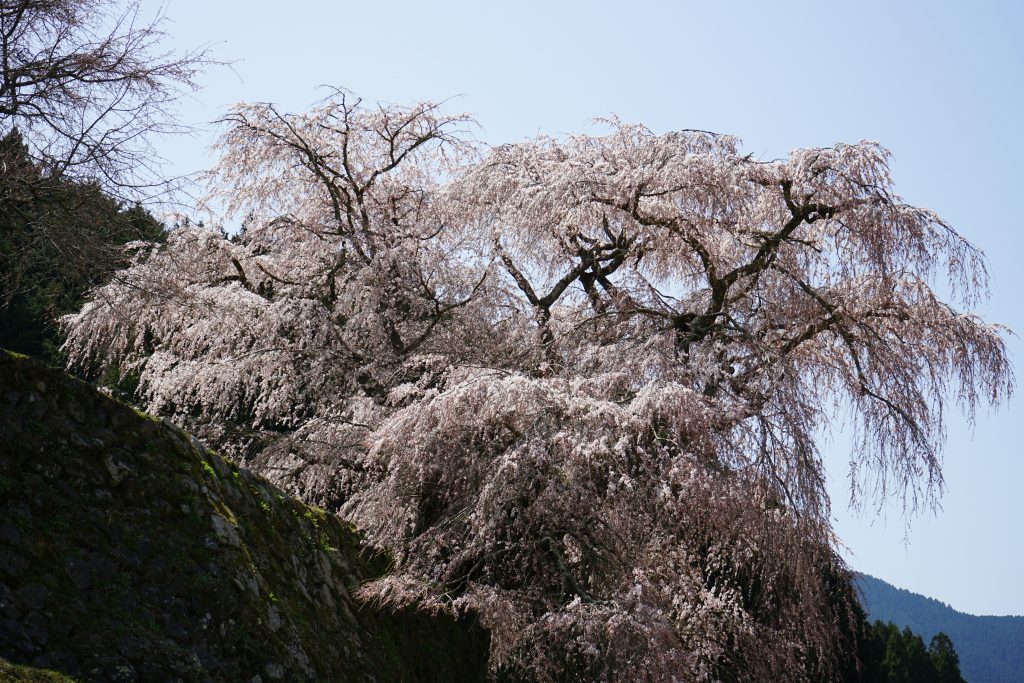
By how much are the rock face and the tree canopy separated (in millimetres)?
1351

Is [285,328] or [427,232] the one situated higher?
[427,232]

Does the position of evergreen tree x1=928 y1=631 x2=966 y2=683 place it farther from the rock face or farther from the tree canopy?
the rock face

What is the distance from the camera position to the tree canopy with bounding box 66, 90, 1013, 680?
7457 millimetres

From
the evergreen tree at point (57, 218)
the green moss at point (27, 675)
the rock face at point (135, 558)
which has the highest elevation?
the evergreen tree at point (57, 218)

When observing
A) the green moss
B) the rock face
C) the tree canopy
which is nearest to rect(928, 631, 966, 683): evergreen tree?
the tree canopy

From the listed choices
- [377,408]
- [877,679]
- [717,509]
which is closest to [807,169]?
[717,509]

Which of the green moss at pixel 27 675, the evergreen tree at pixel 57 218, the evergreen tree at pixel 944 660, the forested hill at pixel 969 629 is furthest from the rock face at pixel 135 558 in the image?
the forested hill at pixel 969 629

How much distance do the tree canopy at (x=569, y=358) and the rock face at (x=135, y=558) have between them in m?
1.35

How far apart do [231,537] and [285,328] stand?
4.78 m

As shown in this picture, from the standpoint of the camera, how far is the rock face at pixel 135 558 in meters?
4.86

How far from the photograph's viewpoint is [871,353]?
860cm

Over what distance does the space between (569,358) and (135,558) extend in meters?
4.96

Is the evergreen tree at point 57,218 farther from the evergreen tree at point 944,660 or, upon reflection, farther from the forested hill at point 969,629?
the forested hill at point 969,629

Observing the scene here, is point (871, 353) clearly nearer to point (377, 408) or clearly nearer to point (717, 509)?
point (717, 509)
